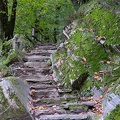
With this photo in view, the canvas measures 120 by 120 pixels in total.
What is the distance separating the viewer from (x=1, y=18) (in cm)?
1076

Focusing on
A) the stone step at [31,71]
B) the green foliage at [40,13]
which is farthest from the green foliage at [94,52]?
the green foliage at [40,13]

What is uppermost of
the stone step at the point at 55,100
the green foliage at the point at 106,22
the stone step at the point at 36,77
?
the green foliage at the point at 106,22

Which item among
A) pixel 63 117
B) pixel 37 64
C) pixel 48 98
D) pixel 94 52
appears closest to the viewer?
pixel 63 117

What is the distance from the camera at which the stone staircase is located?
4.65m

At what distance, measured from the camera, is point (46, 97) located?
5812mm

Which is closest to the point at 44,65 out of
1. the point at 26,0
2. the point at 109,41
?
the point at 109,41

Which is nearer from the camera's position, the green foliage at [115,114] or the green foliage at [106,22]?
the green foliage at [115,114]

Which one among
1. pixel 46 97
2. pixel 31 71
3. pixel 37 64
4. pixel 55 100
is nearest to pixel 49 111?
pixel 55 100

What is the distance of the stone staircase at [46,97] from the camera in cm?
465

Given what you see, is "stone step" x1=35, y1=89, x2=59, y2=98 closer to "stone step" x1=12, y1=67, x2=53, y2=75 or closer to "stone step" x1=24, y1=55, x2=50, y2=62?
"stone step" x1=12, y1=67, x2=53, y2=75

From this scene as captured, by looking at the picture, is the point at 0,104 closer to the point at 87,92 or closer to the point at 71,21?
the point at 87,92

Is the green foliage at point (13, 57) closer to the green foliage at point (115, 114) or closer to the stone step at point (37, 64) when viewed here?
the stone step at point (37, 64)

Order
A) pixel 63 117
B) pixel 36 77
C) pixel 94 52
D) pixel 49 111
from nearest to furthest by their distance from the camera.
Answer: pixel 63 117
pixel 49 111
pixel 94 52
pixel 36 77

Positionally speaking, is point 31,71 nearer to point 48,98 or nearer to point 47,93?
point 47,93
